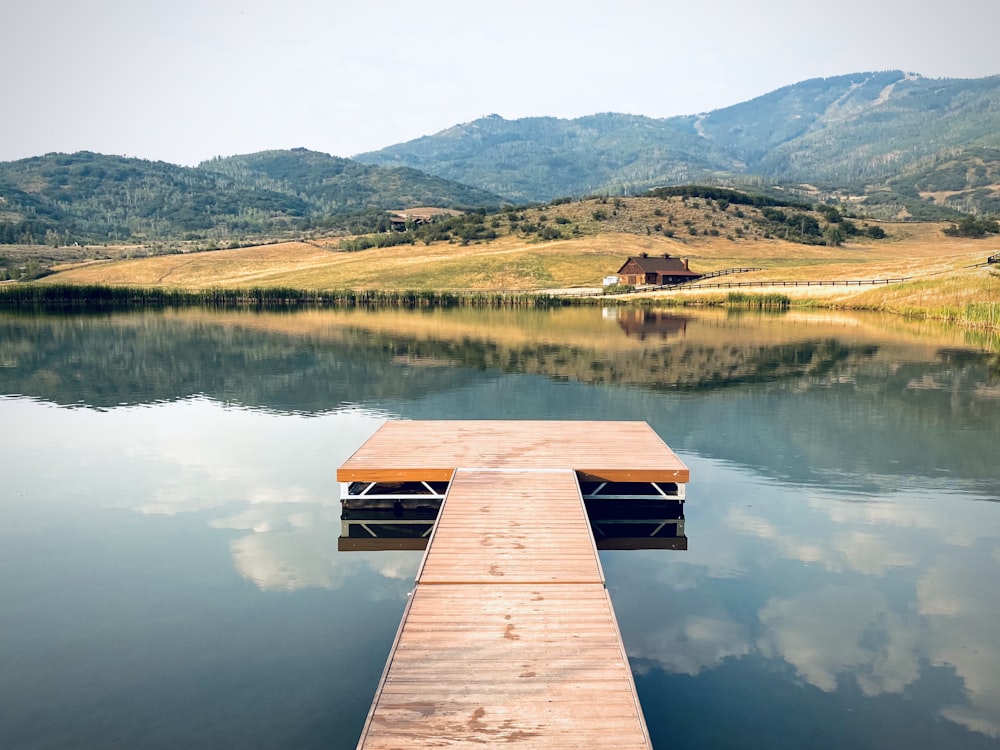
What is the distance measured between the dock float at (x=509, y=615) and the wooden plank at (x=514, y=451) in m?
0.07

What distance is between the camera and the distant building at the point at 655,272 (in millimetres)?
123375

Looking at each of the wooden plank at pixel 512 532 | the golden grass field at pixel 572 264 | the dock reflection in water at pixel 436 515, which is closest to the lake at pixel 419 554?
the dock reflection in water at pixel 436 515

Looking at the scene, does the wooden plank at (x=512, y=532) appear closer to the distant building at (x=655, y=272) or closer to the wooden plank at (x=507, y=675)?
the wooden plank at (x=507, y=675)

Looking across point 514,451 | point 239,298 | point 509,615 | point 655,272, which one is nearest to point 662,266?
point 655,272

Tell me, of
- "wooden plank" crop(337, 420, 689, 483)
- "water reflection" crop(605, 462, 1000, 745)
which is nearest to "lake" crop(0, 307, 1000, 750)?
"water reflection" crop(605, 462, 1000, 745)

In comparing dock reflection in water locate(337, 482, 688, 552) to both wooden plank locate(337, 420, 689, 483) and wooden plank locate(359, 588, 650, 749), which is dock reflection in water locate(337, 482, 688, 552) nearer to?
wooden plank locate(337, 420, 689, 483)

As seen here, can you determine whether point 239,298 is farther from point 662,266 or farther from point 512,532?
point 512,532

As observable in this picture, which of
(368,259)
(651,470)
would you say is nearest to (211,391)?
(651,470)

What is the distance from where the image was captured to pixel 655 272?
123m

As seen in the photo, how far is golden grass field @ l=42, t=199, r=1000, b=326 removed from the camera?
342 ft

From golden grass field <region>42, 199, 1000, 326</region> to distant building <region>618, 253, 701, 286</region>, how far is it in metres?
6.53

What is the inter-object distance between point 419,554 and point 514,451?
5534 mm

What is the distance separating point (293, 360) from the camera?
4944cm

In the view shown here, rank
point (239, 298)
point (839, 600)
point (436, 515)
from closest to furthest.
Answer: point (839, 600), point (436, 515), point (239, 298)
